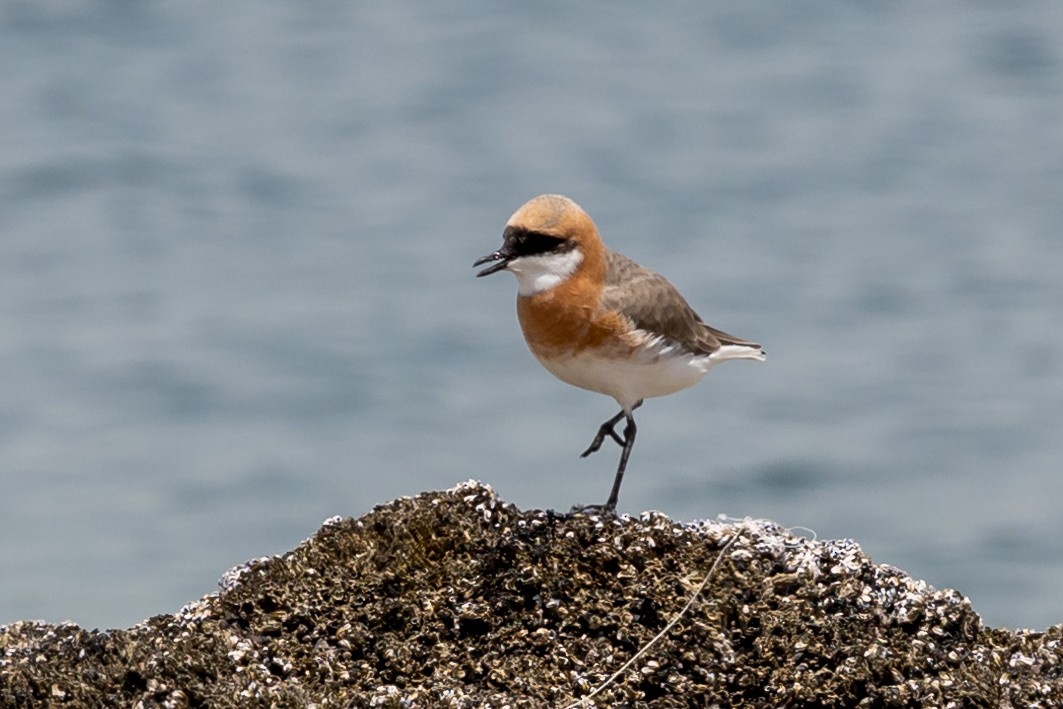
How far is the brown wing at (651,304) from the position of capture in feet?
24.4

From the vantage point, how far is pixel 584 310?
7.23 meters

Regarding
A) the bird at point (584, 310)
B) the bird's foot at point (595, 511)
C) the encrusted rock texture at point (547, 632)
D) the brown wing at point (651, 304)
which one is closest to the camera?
the encrusted rock texture at point (547, 632)

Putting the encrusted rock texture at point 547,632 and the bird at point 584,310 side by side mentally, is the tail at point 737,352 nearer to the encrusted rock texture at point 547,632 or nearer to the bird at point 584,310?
the bird at point 584,310

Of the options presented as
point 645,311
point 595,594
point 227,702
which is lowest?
point 227,702

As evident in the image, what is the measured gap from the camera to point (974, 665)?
5828 mm

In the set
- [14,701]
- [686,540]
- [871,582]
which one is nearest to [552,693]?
[686,540]

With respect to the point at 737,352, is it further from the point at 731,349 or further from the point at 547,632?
the point at 547,632

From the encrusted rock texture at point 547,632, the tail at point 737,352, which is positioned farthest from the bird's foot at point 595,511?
the tail at point 737,352

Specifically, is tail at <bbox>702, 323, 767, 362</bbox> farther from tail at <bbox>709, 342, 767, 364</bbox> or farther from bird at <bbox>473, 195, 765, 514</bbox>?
bird at <bbox>473, 195, 765, 514</bbox>

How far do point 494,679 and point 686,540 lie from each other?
106cm

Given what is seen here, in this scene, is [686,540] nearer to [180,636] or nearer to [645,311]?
[645,311]

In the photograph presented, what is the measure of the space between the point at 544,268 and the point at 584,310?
0.27 meters

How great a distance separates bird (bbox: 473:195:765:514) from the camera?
23.6ft

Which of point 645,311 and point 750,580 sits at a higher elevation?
point 645,311
